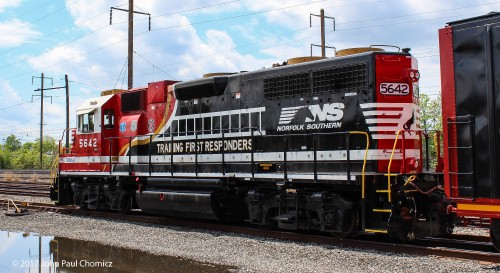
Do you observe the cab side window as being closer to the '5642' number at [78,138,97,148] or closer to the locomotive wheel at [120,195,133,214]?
the '5642' number at [78,138,97,148]

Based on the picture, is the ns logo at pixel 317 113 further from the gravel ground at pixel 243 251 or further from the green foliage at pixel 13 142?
the green foliage at pixel 13 142

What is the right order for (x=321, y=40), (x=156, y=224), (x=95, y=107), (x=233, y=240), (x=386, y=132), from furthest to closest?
(x=321, y=40)
(x=95, y=107)
(x=156, y=224)
(x=233, y=240)
(x=386, y=132)

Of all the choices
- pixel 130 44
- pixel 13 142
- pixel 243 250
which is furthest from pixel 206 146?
pixel 13 142

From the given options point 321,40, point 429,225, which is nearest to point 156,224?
point 429,225

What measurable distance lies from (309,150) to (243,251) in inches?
108

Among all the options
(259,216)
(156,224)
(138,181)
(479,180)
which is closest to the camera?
(479,180)

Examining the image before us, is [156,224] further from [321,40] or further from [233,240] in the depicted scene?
[321,40]

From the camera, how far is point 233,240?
408 inches

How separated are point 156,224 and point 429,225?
7515mm

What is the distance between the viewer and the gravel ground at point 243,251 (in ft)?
25.2

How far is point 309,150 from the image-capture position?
10.6 meters

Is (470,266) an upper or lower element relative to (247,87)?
lower

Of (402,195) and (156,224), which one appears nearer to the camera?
(402,195)

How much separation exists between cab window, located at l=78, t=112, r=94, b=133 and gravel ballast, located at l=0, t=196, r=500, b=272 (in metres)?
4.05
